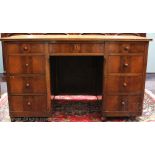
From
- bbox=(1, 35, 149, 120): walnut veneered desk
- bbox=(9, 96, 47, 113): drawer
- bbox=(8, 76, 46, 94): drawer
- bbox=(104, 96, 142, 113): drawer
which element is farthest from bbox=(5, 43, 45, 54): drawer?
bbox=(104, 96, 142, 113): drawer

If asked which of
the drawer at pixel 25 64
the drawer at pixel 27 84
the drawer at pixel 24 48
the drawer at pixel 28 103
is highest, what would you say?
the drawer at pixel 24 48

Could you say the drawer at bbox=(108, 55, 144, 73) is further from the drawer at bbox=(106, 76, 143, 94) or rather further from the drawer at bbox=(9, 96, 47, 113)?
the drawer at bbox=(9, 96, 47, 113)

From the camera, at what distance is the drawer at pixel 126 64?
1557 mm

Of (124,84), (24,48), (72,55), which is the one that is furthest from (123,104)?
(24,48)

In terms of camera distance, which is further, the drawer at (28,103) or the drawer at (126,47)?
the drawer at (28,103)

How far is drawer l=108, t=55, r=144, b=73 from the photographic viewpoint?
1557 millimetres

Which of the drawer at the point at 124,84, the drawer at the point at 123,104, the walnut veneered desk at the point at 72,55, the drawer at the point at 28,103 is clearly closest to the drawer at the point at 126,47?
the walnut veneered desk at the point at 72,55

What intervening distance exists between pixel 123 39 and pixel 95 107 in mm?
836

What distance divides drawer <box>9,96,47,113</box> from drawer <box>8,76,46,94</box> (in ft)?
0.20

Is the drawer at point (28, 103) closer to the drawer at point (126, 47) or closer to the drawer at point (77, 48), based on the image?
the drawer at point (77, 48)
